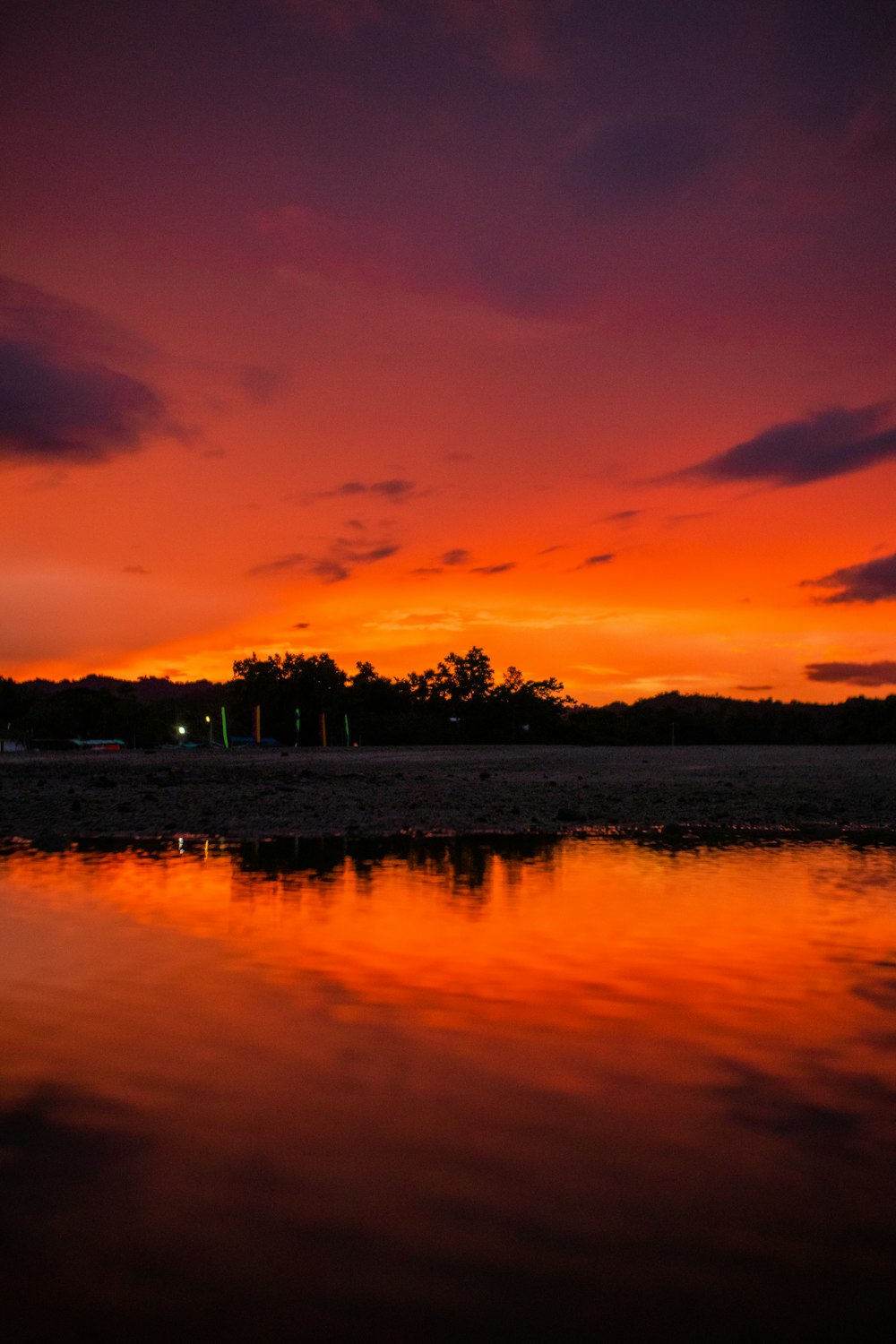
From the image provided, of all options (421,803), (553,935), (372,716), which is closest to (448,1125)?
(553,935)

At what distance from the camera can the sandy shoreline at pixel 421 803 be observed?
24.3m

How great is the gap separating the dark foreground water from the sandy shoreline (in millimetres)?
10224

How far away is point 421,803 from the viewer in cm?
2839

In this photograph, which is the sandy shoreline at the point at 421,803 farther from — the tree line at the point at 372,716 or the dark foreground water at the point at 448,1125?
the tree line at the point at 372,716

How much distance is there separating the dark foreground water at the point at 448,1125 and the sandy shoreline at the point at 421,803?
→ 10224 mm

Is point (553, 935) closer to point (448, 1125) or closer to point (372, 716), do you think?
point (448, 1125)

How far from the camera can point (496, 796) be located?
30938mm

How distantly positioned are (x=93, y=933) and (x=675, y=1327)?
10.2 metres

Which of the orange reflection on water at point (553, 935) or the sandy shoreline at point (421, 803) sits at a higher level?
the sandy shoreline at point (421, 803)

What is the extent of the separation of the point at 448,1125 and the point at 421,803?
70.8ft

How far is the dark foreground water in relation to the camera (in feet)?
15.6

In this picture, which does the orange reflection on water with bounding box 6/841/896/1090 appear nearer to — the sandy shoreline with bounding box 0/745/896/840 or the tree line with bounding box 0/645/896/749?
the sandy shoreline with bounding box 0/745/896/840

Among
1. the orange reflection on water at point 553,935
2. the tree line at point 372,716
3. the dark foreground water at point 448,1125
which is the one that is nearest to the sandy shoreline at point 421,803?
the orange reflection on water at point 553,935

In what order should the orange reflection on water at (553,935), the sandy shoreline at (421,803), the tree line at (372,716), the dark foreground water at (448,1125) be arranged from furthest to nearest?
the tree line at (372,716), the sandy shoreline at (421,803), the orange reflection on water at (553,935), the dark foreground water at (448,1125)
